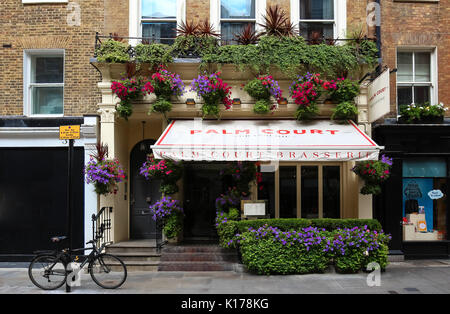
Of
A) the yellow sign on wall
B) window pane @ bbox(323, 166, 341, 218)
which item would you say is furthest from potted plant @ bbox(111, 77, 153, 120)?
window pane @ bbox(323, 166, 341, 218)

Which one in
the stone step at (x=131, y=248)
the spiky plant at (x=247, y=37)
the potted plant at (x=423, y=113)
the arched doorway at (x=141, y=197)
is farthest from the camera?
the arched doorway at (x=141, y=197)

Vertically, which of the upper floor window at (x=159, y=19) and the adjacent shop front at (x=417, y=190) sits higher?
the upper floor window at (x=159, y=19)

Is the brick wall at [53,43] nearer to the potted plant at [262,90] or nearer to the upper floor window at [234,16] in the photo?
the upper floor window at [234,16]

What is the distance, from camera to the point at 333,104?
412 inches

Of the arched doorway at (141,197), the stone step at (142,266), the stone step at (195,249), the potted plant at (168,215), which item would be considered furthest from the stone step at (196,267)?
the arched doorway at (141,197)

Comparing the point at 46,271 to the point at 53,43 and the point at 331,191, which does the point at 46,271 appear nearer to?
the point at 53,43

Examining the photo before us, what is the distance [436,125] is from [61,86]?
10.4 meters

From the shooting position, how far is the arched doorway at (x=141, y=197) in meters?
11.8

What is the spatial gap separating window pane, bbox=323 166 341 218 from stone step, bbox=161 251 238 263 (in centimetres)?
314

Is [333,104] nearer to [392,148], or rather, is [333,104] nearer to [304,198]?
[392,148]

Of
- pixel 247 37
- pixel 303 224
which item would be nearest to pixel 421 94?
pixel 247 37

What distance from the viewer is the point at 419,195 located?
37.2 ft

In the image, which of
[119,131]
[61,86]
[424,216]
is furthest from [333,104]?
[61,86]

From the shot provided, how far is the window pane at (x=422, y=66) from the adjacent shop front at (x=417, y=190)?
1577 mm
